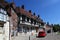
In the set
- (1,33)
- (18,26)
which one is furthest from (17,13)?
(1,33)

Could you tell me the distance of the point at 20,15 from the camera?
49.3 metres

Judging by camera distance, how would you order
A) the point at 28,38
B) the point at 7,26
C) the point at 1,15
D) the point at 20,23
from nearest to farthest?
the point at 1,15
the point at 28,38
the point at 7,26
the point at 20,23

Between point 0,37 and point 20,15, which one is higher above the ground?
point 20,15

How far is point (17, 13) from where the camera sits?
49.2m

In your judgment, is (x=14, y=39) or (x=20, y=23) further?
(x=20, y=23)

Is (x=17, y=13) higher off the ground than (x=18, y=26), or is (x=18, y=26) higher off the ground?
(x=17, y=13)

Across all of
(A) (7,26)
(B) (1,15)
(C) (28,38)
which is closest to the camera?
(B) (1,15)

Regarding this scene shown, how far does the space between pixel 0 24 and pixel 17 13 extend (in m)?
19.3

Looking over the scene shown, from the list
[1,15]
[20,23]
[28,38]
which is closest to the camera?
[1,15]

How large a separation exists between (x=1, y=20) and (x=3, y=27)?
8.51 ft

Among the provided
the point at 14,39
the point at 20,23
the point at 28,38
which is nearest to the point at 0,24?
the point at 14,39

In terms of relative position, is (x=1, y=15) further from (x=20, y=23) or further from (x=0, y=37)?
(x=20, y=23)

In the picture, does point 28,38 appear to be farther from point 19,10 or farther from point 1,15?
point 19,10

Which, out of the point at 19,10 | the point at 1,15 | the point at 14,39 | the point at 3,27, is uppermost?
the point at 19,10
